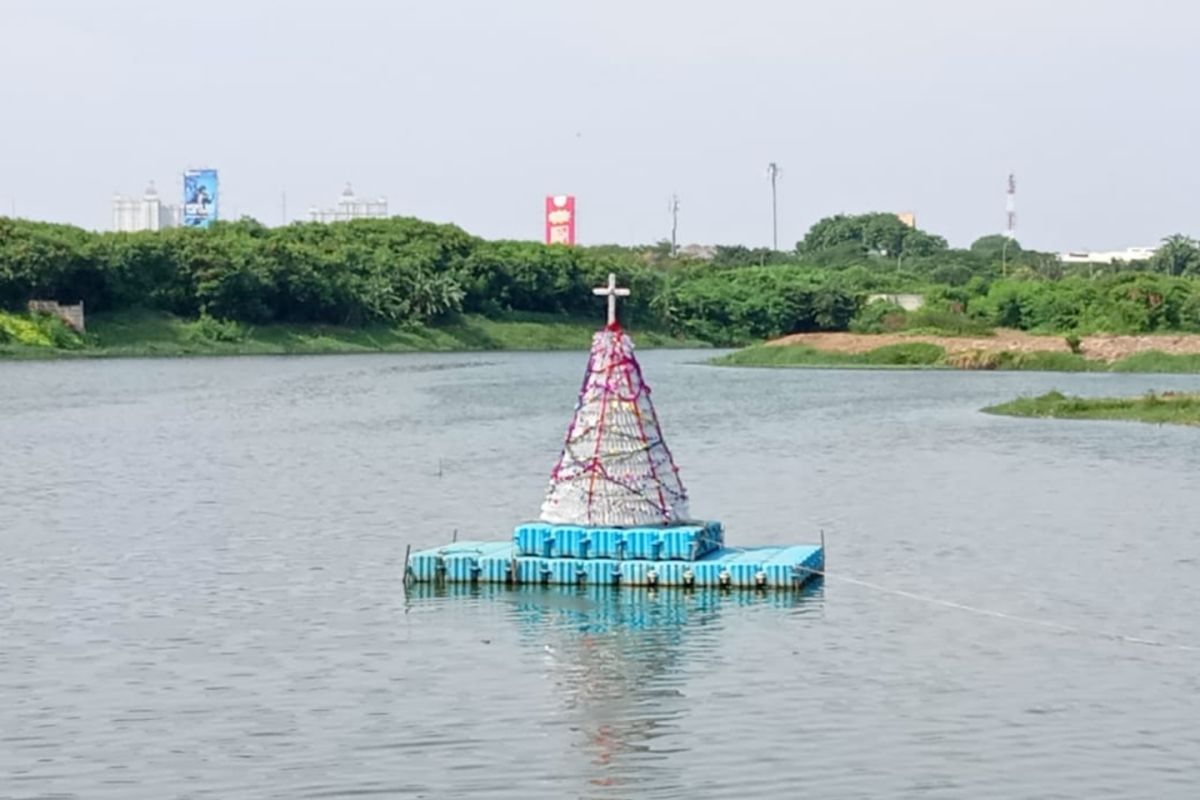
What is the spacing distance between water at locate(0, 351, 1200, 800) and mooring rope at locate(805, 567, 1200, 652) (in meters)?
0.30

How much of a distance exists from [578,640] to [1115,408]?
47519 mm

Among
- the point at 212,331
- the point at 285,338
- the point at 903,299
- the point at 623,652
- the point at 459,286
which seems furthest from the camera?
the point at 903,299

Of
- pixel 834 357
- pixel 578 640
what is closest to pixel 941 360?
pixel 834 357

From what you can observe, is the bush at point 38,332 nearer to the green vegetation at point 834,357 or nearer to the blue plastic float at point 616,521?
the green vegetation at point 834,357

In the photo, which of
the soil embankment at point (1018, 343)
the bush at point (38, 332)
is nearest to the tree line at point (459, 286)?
the bush at point (38, 332)

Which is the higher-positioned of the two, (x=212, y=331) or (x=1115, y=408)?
(x=212, y=331)

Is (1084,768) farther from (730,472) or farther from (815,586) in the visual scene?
(730,472)

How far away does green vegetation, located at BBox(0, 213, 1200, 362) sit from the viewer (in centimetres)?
12581

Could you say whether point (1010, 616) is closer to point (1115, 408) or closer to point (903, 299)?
point (1115, 408)

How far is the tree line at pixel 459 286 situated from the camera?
126m

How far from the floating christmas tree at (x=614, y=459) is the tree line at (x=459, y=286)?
90675 mm

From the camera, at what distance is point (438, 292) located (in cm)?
14450

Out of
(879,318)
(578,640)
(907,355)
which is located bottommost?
(578,640)

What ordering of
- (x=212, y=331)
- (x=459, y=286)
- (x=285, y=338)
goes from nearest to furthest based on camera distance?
(x=212, y=331) < (x=285, y=338) < (x=459, y=286)
